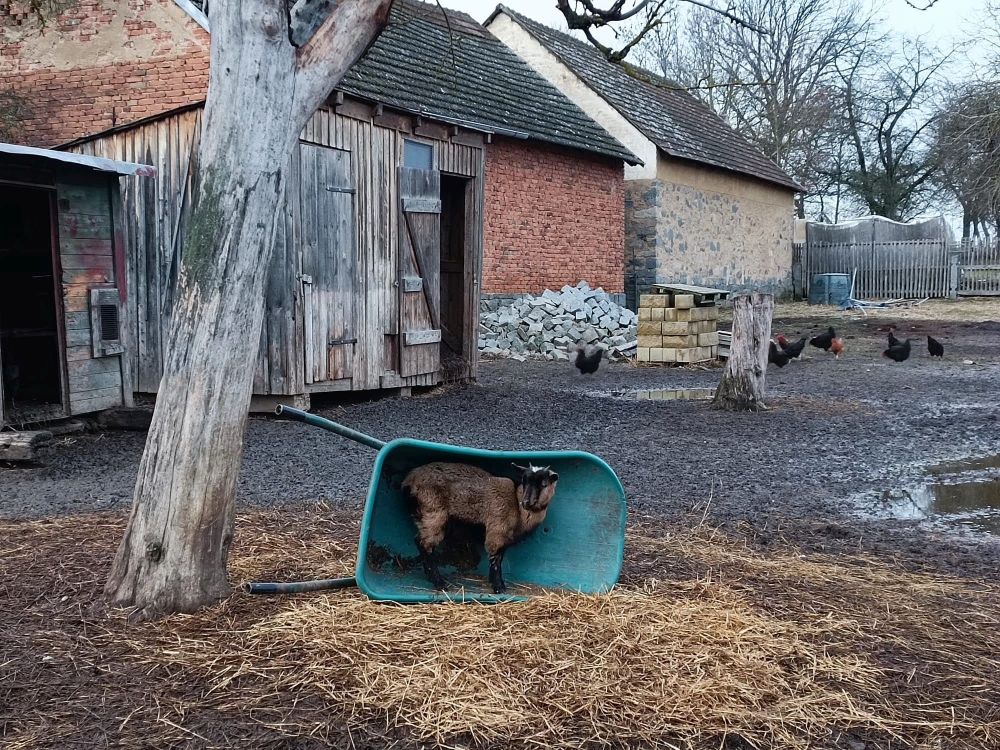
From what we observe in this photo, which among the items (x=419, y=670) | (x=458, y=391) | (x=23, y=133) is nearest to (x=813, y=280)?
(x=458, y=391)

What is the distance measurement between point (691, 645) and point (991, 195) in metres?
22.4

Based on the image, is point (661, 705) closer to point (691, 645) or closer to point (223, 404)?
point (691, 645)

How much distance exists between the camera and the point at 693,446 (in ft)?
29.1

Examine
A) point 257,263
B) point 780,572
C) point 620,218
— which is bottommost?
point 780,572

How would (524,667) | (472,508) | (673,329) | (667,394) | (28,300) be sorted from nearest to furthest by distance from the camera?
(524,667) < (472,508) < (28,300) < (667,394) < (673,329)

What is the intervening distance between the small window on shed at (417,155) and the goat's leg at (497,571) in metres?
8.10

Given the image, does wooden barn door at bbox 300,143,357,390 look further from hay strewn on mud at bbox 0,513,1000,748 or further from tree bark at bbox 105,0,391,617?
tree bark at bbox 105,0,391,617

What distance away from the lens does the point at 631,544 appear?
18.0ft

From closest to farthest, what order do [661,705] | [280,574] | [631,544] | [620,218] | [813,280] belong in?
[661,705]
[280,574]
[631,544]
[620,218]
[813,280]

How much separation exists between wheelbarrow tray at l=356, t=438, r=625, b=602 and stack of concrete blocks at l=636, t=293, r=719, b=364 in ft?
38.4

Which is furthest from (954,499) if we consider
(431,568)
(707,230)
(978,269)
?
(978,269)

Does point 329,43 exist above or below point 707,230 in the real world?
below

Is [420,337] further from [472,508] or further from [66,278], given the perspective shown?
[472,508]

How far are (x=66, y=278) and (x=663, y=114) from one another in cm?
1987
